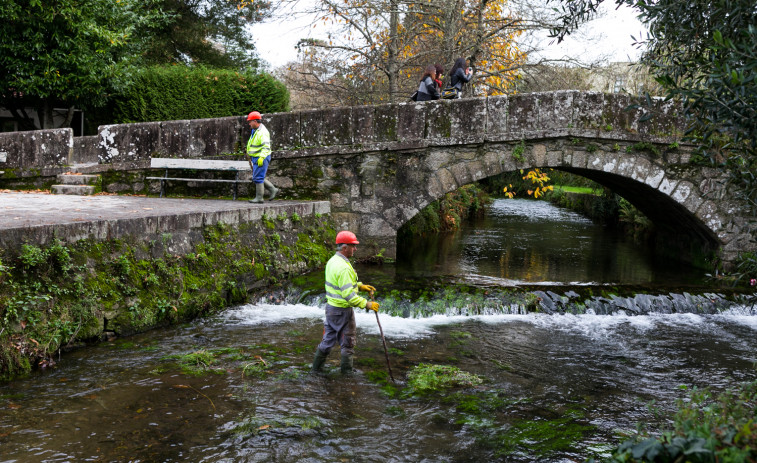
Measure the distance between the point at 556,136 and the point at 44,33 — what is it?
388 inches

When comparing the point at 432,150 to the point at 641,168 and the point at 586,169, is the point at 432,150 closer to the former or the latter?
the point at 586,169

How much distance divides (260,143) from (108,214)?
2733mm

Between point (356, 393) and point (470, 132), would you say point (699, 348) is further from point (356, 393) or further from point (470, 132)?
point (470, 132)

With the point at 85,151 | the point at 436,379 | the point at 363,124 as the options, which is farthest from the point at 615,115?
the point at 85,151

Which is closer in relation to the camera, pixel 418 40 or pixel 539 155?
pixel 539 155

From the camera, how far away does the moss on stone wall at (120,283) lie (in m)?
5.05

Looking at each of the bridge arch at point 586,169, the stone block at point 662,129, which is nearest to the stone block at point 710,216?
the bridge arch at point 586,169

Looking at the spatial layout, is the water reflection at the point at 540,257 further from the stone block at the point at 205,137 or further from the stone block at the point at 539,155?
the stone block at the point at 205,137

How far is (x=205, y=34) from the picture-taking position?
18828 mm

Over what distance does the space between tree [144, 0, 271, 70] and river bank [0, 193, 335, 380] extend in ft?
32.8

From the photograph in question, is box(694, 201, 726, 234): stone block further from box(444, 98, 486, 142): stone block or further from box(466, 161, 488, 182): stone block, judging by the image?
box(444, 98, 486, 142): stone block

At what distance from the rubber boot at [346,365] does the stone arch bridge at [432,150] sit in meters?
5.37

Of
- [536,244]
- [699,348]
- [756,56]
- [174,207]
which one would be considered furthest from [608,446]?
[536,244]

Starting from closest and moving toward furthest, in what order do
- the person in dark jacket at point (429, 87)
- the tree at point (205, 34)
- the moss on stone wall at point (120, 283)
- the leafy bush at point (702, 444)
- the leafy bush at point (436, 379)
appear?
the leafy bush at point (702, 444) < the moss on stone wall at point (120, 283) < the leafy bush at point (436, 379) < the person in dark jacket at point (429, 87) < the tree at point (205, 34)
